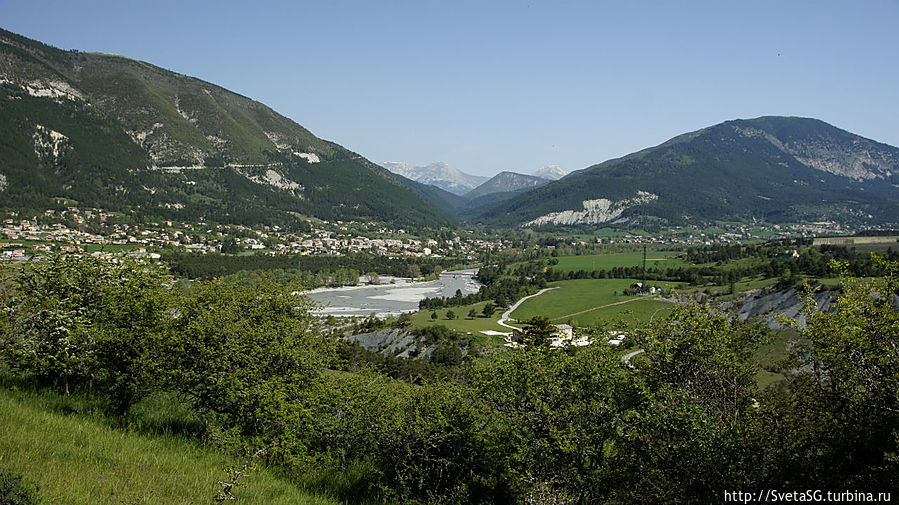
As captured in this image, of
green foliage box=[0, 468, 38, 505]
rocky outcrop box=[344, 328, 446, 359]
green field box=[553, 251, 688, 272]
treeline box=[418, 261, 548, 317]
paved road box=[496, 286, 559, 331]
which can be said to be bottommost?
rocky outcrop box=[344, 328, 446, 359]

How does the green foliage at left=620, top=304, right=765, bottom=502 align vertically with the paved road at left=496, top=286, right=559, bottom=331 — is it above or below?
above

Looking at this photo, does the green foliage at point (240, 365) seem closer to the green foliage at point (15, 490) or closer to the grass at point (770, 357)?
the green foliage at point (15, 490)

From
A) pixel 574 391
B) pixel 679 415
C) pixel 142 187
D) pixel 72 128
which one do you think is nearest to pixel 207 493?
pixel 574 391

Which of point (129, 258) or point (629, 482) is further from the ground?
point (129, 258)

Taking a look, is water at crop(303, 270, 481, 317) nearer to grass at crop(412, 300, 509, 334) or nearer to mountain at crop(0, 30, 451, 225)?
grass at crop(412, 300, 509, 334)

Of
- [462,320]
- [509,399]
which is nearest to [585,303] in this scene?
[462,320]

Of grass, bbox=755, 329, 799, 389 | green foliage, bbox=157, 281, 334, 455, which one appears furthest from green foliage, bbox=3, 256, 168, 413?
grass, bbox=755, 329, 799, 389

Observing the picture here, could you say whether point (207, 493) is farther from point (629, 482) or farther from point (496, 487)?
point (629, 482)
